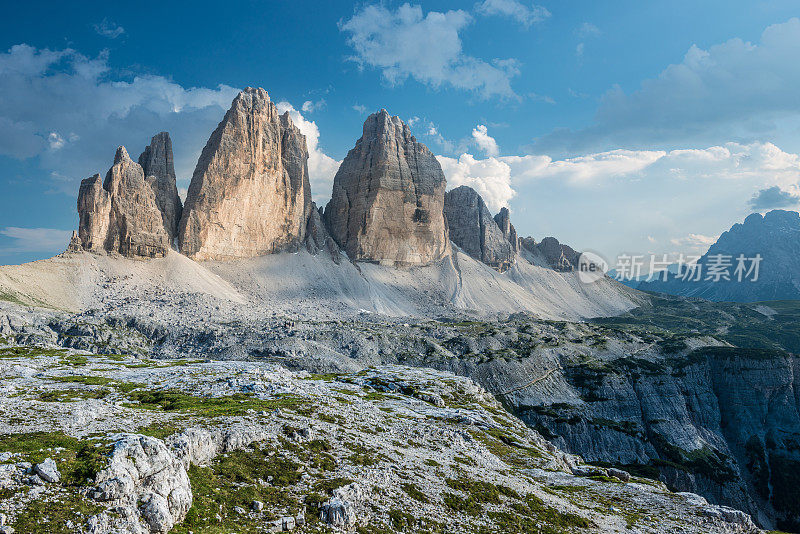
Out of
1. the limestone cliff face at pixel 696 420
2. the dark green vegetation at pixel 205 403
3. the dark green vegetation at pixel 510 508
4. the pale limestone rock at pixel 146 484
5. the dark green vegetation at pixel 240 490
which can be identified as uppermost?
the pale limestone rock at pixel 146 484

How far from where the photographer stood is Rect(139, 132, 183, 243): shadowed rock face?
190 m

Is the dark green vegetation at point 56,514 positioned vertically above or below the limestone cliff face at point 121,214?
below

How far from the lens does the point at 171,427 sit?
2944cm

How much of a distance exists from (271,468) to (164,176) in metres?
196

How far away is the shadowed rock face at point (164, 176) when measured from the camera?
189500mm

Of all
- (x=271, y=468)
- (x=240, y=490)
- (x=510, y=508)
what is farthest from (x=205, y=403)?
(x=510, y=508)

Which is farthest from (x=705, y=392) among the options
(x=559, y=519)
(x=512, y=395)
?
(x=559, y=519)

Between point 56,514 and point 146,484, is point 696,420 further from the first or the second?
point 56,514

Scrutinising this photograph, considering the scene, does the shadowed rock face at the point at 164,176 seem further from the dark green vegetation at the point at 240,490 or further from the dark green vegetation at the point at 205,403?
the dark green vegetation at the point at 240,490

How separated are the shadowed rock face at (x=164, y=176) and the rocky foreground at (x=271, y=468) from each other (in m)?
144

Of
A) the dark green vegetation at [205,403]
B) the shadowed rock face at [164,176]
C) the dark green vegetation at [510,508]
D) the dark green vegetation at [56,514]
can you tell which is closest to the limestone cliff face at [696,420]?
the dark green vegetation at [510,508]

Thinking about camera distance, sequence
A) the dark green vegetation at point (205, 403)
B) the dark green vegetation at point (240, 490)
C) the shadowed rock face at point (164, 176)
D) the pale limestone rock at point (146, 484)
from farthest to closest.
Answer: the shadowed rock face at point (164, 176) < the dark green vegetation at point (205, 403) < the dark green vegetation at point (240, 490) < the pale limestone rock at point (146, 484)

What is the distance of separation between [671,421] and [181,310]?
140 meters

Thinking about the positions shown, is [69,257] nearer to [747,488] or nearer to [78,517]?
[78,517]
